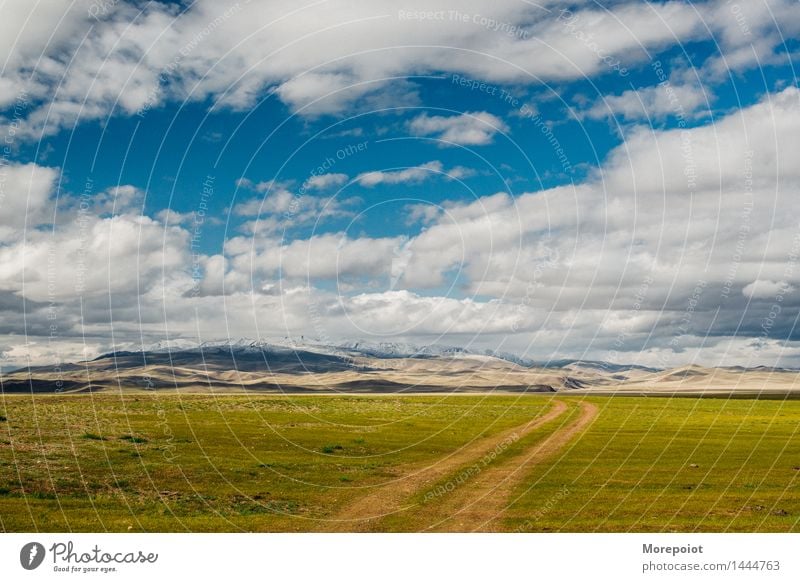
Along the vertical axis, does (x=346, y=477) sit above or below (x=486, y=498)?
above

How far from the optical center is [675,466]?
4631cm

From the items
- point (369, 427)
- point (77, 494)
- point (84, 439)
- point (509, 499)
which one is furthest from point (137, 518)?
point (369, 427)

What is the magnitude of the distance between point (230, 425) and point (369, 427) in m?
15.4

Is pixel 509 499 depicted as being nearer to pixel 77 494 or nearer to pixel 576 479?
pixel 576 479

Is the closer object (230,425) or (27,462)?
(27,462)
